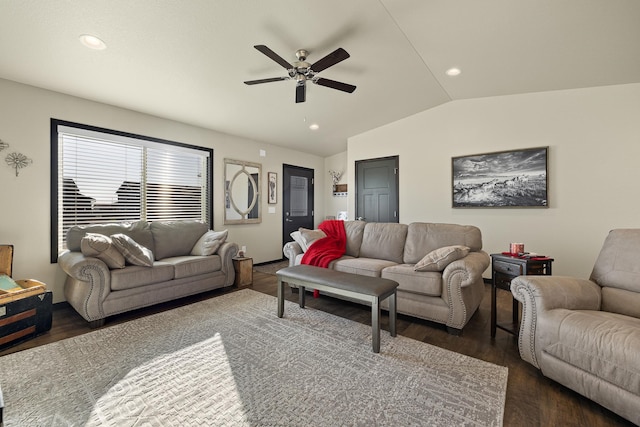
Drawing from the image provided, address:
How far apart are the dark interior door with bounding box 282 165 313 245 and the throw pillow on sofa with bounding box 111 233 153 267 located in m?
3.23

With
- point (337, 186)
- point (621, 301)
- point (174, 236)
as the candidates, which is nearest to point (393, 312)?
point (621, 301)

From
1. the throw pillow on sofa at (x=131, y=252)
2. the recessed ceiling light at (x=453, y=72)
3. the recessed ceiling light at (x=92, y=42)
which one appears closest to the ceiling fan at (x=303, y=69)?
the recessed ceiling light at (x=92, y=42)

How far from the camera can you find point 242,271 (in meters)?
4.00

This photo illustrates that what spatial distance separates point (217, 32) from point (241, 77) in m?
0.74

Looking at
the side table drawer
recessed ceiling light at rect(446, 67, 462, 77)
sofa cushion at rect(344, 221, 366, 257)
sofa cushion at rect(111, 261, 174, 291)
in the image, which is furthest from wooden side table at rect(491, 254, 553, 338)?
sofa cushion at rect(111, 261, 174, 291)

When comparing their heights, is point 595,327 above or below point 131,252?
below

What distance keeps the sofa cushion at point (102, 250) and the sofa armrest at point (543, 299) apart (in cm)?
368

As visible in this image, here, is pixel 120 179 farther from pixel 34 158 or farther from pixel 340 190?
pixel 340 190

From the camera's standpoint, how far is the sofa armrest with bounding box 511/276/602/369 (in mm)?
1816

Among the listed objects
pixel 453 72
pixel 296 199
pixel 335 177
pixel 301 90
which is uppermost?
pixel 453 72

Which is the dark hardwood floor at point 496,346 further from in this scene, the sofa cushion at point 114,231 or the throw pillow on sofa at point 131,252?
the sofa cushion at point 114,231

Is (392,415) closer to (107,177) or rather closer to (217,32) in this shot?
(217,32)

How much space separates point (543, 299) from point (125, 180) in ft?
15.5

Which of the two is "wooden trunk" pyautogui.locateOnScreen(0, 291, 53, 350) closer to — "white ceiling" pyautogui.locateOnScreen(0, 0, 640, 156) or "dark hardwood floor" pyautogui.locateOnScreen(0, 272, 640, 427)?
"dark hardwood floor" pyautogui.locateOnScreen(0, 272, 640, 427)
